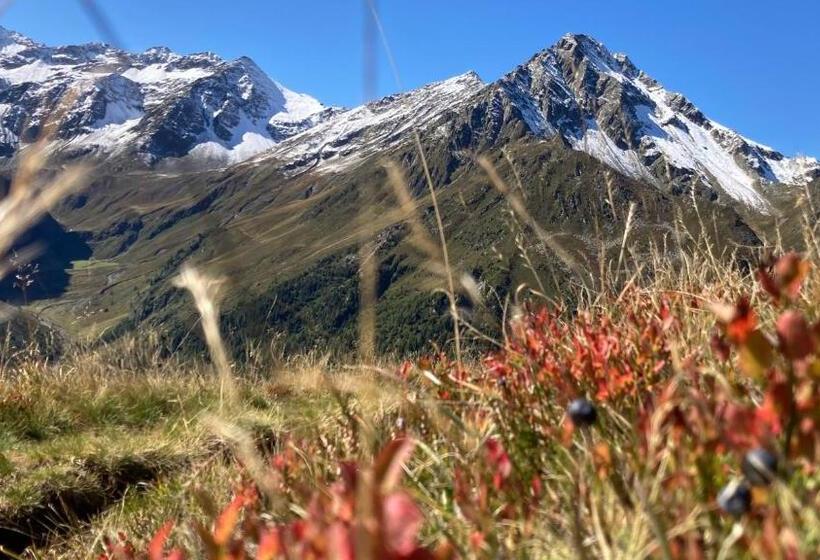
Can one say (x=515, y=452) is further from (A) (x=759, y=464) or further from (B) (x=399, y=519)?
(B) (x=399, y=519)

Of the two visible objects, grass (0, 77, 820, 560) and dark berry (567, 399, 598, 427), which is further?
dark berry (567, 399, 598, 427)

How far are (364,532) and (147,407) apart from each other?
5.85m

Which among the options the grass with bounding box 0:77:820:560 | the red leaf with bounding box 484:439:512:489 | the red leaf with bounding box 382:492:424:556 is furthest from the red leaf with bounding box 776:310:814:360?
the red leaf with bounding box 484:439:512:489

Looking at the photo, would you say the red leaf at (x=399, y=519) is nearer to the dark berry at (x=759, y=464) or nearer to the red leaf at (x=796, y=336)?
the dark berry at (x=759, y=464)

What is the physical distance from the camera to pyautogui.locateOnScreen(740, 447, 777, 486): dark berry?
2.67ft

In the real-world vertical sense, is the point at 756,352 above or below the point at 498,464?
above

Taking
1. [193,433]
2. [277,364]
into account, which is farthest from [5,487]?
[277,364]

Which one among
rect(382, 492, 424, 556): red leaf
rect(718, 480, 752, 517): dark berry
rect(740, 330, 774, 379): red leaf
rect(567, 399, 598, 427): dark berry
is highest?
rect(740, 330, 774, 379): red leaf

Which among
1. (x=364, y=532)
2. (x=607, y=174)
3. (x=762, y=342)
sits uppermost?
(x=607, y=174)

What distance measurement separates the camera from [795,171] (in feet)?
12.6

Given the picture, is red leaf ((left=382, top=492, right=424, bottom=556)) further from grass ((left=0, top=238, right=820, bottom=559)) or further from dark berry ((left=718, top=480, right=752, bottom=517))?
dark berry ((left=718, top=480, right=752, bottom=517))

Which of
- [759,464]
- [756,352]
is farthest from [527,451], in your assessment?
[759,464]

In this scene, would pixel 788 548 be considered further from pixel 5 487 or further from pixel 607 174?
pixel 5 487

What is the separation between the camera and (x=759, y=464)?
792 millimetres
